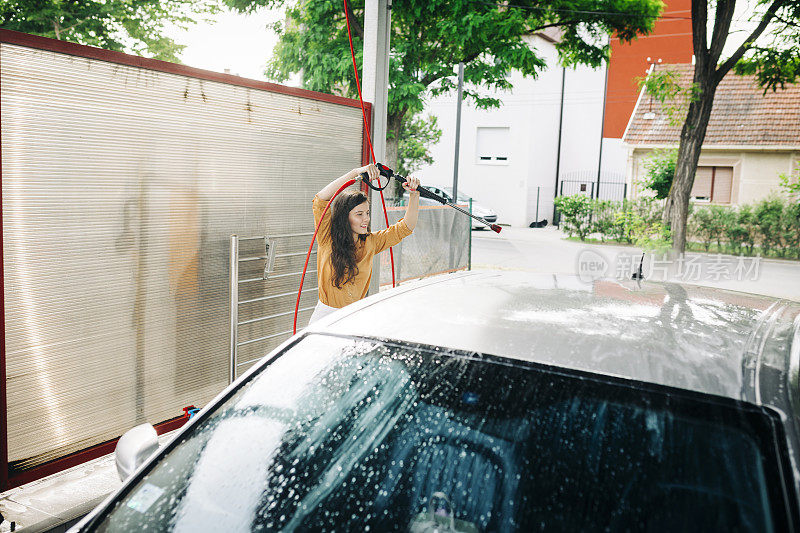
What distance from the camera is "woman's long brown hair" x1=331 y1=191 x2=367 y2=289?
13.0 ft

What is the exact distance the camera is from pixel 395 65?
1500 cm

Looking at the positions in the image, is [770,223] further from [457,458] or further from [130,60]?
[457,458]

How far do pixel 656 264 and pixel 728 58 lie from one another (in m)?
4.42

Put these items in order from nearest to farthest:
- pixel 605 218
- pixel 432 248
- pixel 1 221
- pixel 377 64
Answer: pixel 1 221, pixel 377 64, pixel 432 248, pixel 605 218

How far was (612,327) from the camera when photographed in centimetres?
189

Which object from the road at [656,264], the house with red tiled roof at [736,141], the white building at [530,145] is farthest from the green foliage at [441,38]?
the white building at [530,145]

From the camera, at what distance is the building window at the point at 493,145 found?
93.5 ft

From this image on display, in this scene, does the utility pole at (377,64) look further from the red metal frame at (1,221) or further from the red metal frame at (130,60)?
the red metal frame at (1,221)

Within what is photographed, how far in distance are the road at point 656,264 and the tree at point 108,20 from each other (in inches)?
462

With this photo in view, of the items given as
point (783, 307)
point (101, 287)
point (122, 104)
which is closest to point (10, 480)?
point (101, 287)

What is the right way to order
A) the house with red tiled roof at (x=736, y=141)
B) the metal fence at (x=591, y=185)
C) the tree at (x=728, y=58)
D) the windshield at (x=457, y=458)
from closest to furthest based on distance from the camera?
the windshield at (x=457, y=458) < the tree at (x=728, y=58) < the house with red tiled roof at (x=736, y=141) < the metal fence at (x=591, y=185)

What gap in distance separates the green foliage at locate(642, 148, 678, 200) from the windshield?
19.5 meters

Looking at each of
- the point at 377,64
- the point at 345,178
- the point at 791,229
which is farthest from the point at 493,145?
the point at 345,178

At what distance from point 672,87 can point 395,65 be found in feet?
18.9
